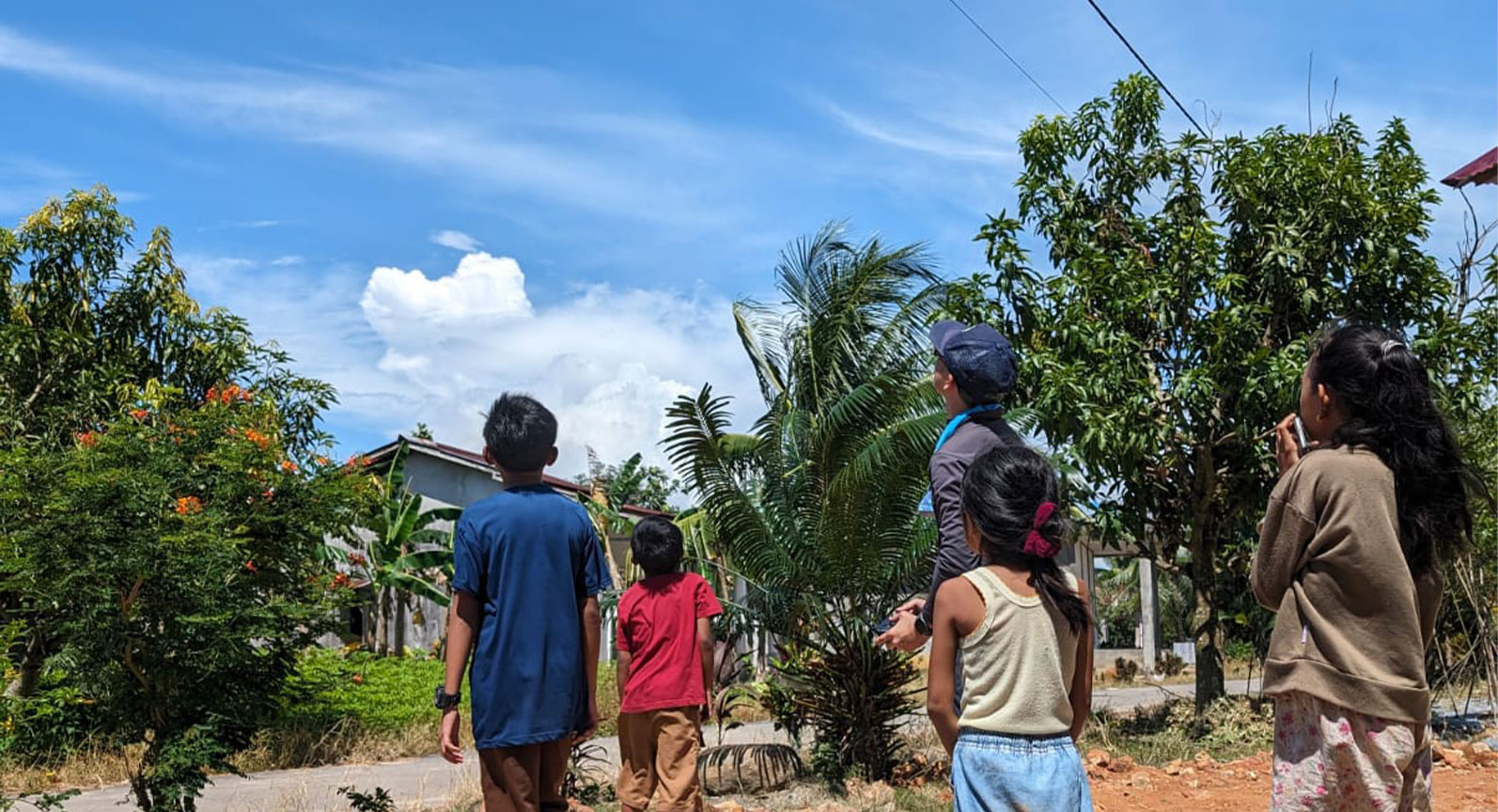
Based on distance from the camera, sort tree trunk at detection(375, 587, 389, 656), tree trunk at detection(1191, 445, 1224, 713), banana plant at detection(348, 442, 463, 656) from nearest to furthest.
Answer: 1. tree trunk at detection(1191, 445, 1224, 713)
2. banana plant at detection(348, 442, 463, 656)
3. tree trunk at detection(375, 587, 389, 656)

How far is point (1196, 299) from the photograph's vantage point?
11711 millimetres

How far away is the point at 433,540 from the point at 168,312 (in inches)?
204

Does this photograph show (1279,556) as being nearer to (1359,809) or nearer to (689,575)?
(1359,809)

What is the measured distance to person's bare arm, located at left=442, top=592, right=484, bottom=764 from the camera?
13.9 ft

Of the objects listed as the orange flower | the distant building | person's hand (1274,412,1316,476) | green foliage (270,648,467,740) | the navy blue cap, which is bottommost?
green foliage (270,648,467,740)

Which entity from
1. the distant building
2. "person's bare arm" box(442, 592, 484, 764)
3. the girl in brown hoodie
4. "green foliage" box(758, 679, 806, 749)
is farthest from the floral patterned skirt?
the distant building

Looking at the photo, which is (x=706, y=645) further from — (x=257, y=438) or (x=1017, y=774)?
(x=257, y=438)

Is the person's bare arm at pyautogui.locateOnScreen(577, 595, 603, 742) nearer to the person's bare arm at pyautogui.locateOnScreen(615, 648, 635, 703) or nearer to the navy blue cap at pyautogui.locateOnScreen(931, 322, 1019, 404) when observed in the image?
the navy blue cap at pyautogui.locateOnScreen(931, 322, 1019, 404)

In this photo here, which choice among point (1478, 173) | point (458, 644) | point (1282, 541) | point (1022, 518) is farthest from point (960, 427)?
point (1478, 173)

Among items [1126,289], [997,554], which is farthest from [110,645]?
[1126,289]

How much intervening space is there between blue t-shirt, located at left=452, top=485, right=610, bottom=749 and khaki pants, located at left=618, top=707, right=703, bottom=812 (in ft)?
6.11

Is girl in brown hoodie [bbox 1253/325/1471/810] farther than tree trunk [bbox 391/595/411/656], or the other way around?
tree trunk [bbox 391/595/411/656]

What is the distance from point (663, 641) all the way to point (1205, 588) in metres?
7.34

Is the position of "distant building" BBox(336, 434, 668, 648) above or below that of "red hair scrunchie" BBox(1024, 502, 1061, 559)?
above
